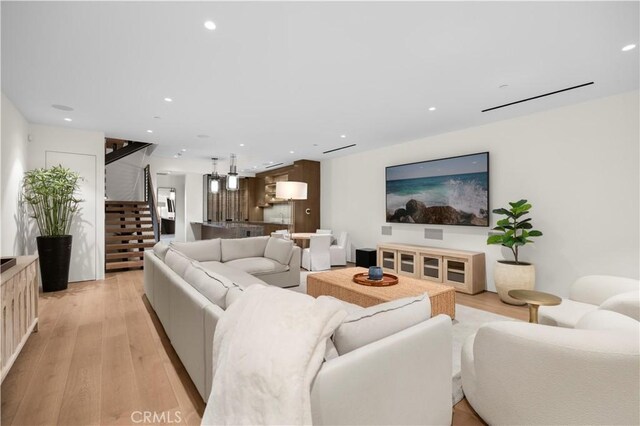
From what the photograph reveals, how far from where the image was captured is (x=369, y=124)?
15.0 ft

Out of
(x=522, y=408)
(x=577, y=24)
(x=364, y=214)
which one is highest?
(x=577, y=24)

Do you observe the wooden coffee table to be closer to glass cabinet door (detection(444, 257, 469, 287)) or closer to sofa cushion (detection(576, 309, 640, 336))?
sofa cushion (detection(576, 309, 640, 336))

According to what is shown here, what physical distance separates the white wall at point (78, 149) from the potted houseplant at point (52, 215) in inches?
16.5

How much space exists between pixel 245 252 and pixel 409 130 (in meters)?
3.36

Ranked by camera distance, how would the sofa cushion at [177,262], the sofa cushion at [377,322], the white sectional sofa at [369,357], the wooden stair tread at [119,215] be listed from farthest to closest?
the wooden stair tread at [119,215] → the sofa cushion at [177,262] → the sofa cushion at [377,322] → the white sectional sofa at [369,357]

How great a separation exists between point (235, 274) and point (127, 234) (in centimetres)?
473

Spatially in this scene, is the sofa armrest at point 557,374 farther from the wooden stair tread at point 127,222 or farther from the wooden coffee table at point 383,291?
the wooden stair tread at point 127,222

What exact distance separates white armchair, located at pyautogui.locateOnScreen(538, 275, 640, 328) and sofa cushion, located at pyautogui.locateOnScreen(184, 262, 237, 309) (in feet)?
8.11

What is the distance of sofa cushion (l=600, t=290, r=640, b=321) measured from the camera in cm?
202

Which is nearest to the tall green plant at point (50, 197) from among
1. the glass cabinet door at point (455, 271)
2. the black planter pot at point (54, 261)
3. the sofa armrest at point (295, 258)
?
the black planter pot at point (54, 261)

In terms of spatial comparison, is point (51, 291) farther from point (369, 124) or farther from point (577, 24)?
point (577, 24)

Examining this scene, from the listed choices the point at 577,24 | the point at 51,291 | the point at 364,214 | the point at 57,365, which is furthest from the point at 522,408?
the point at 51,291

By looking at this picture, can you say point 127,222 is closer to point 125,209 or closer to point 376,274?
point 125,209

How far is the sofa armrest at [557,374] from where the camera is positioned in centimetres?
127
